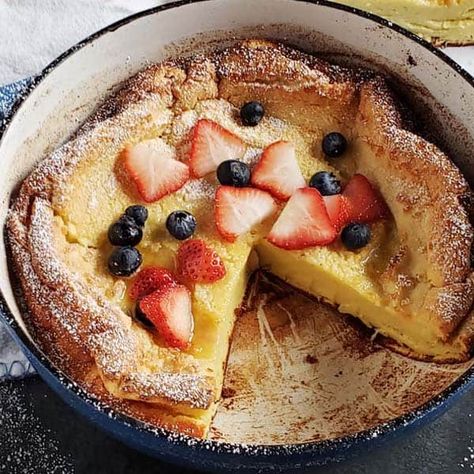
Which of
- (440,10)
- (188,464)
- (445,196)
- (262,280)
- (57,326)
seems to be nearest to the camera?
(188,464)

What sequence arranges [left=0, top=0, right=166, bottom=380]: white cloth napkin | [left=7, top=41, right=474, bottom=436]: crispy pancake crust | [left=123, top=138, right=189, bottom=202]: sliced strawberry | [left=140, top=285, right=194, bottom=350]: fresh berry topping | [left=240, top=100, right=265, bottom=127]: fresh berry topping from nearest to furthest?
[left=7, top=41, right=474, bottom=436]: crispy pancake crust → [left=140, top=285, right=194, bottom=350]: fresh berry topping → [left=123, top=138, right=189, bottom=202]: sliced strawberry → [left=240, top=100, right=265, bottom=127]: fresh berry topping → [left=0, top=0, right=166, bottom=380]: white cloth napkin

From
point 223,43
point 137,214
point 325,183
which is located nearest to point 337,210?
point 325,183

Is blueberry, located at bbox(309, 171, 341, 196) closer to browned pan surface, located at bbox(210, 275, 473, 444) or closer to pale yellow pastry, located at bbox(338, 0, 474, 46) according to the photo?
browned pan surface, located at bbox(210, 275, 473, 444)

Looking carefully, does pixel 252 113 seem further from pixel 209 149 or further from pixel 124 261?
pixel 124 261

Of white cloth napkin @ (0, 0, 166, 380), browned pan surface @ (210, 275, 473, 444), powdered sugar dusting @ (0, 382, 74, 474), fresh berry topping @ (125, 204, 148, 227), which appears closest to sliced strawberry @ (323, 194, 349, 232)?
browned pan surface @ (210, 275, 473, 444)

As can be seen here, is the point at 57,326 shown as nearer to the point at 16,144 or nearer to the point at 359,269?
the point at 16,144

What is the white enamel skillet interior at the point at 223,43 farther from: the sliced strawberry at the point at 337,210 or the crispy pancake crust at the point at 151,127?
the sliced strawberry at the point at 337,210

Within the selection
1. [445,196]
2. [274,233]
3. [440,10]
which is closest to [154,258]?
[274,233]
